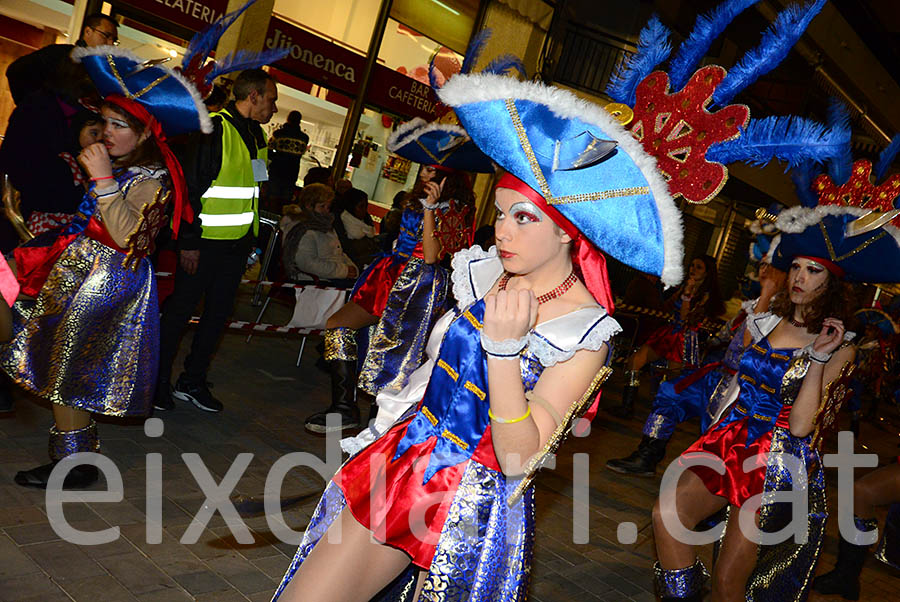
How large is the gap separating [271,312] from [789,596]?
7397mm

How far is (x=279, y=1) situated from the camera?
35.8ft

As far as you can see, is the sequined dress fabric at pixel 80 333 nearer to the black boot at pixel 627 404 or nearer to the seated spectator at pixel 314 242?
the seated spectator at pixel 314 242

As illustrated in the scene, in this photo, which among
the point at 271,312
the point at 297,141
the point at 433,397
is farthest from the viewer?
the point at 297,141

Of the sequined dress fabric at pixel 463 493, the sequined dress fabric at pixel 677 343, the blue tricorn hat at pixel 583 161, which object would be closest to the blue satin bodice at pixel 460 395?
the sequined dress fabric at pixel 463 493

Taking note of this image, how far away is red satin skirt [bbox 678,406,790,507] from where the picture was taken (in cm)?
374

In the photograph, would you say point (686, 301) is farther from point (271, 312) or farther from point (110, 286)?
point (110, 286)

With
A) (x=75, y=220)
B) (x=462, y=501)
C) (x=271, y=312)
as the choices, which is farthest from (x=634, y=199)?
(x=271, y=312)

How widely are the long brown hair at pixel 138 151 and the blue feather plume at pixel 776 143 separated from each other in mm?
2783

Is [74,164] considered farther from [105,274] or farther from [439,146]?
[439,146]

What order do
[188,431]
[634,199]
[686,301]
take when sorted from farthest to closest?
[686,301], [188,431], [634,199]

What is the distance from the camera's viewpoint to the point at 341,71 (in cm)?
1211

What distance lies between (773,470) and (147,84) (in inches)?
141

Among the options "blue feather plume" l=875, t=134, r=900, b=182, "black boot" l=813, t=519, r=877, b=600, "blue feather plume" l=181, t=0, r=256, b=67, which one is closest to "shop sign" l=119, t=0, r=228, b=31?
"blue feather plume" l=181, t=0, r=256, b=67

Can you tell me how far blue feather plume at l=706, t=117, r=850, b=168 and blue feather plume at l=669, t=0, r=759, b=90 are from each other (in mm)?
267
